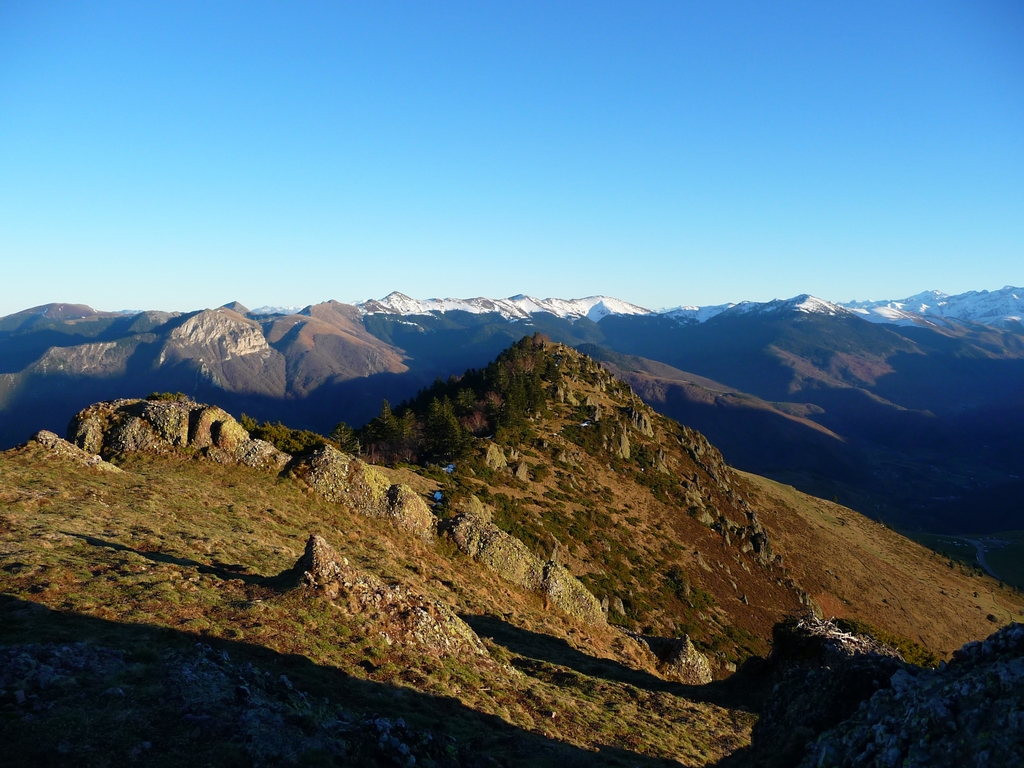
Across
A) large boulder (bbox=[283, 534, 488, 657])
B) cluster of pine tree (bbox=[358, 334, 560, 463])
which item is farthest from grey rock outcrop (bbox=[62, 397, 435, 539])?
cluster of pine tree (bbox=[358, 334, 560, 463])

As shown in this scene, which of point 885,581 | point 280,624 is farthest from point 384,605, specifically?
point 885,581

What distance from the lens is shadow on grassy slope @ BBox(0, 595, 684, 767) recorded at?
985 centimetres

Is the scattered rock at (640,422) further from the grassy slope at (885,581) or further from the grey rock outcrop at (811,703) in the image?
the grey rock outcrop at (811,703)

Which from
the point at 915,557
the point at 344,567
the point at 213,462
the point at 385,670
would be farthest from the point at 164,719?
the point at 915,557

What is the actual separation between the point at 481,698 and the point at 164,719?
982cm

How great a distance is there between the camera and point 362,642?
58.3ft

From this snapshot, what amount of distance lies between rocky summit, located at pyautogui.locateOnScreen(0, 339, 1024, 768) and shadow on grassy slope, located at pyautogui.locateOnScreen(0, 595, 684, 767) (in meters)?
0.06

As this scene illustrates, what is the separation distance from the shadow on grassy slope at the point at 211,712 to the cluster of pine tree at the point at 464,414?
5051 centimetres

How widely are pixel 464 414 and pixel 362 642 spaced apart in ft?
222

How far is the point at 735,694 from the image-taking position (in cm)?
2466

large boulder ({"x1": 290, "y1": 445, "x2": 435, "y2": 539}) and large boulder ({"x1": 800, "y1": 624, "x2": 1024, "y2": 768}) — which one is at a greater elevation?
large boulder ({"x1": 800, "y1": 624, "x2": 1024, "y2": 768})

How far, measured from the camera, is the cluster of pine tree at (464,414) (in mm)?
69562

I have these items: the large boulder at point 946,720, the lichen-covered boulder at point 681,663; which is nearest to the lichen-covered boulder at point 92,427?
the lichen-covered boulder at point 681,663

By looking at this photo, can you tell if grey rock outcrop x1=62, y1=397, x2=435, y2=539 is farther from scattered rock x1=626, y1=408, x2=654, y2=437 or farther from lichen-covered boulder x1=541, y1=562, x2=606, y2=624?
scattered rock x1=626, y1=408, x2=654, y2=437
